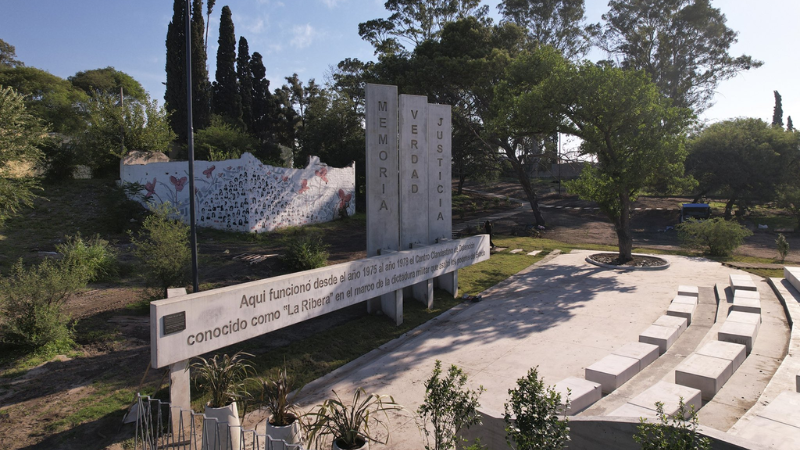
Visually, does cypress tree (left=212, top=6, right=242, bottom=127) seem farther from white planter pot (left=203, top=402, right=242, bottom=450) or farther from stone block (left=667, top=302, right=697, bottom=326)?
white planter pot (left=203, top=402, right=242, bottom=450)

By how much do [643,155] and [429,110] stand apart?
800 cm

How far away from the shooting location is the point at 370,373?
7156 millimetres

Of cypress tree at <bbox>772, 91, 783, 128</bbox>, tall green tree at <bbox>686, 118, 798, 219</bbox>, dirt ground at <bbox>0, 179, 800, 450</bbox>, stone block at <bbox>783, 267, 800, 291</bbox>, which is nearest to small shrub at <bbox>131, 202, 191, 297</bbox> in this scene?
dirt ground at <bbox>0, 179, 800, 450</bbox>

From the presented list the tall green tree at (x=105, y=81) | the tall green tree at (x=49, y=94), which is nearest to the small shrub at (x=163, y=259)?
the tall green tree at (x=49, y=94)

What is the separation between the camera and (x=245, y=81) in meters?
36.1

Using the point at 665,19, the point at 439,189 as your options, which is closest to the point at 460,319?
the point at 439,189

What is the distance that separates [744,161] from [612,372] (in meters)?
31.3

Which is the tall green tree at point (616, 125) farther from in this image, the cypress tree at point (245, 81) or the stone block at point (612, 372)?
the cypress tree at point (245, 81)

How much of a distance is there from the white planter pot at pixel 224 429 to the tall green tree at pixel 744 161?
104 ft

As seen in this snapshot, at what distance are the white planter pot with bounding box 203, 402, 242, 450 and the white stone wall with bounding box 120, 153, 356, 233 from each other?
43.7ft

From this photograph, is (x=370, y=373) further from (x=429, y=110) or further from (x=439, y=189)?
(x=429, y=110)

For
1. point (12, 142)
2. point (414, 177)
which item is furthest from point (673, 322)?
point (12, 142)

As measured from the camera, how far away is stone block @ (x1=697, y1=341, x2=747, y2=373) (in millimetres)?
6039

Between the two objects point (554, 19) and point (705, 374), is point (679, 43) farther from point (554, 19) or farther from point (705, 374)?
point (705, 374)
